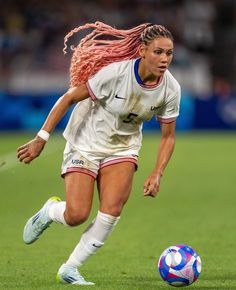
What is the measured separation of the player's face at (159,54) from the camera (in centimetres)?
715

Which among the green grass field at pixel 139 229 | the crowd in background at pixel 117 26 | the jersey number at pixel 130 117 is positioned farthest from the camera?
the crowd in background at pixel 117 26

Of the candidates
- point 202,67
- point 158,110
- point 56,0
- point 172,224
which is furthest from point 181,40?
point 158,110

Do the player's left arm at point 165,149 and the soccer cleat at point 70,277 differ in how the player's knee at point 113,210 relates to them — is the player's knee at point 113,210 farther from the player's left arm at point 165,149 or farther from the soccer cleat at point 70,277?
the soccer cleat at point 70,277

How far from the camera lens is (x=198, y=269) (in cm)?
718

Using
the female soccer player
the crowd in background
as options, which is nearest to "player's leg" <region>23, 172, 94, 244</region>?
the female soccer player

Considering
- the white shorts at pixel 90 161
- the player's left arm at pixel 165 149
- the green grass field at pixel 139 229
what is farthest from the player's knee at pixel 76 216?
the player's left arm at pixel 165 149

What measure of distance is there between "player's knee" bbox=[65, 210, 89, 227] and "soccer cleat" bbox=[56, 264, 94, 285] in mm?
368

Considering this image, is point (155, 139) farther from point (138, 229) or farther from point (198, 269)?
point (198, 269)

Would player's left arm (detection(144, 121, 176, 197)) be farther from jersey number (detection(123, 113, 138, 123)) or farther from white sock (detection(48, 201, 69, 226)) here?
white sock (detection(48, 201, 69, 226))

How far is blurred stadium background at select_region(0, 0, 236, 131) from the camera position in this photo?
2709 cm

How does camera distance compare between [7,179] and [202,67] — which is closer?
[7,179]

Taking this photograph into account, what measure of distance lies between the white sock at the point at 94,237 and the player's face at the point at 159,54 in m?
1.23

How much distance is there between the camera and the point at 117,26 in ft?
96.9

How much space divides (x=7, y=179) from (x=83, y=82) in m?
9.30
